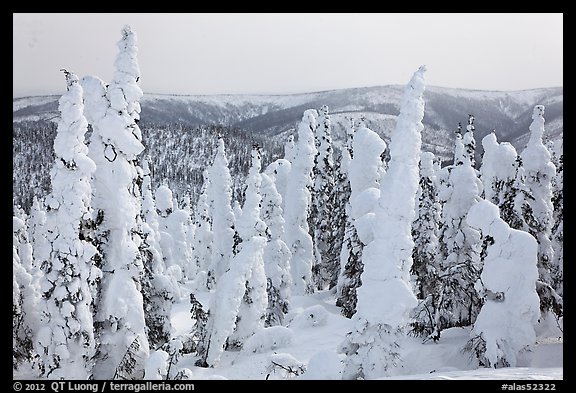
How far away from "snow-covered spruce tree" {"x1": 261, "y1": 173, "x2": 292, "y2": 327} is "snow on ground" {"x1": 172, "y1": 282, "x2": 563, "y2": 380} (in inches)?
61.8

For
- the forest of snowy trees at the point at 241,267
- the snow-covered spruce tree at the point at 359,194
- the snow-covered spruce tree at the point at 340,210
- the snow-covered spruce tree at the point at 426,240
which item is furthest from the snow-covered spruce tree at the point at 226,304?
the snow-covered spruce tree at the point at 340,210

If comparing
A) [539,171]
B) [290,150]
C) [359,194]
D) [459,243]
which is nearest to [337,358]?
[459,243]

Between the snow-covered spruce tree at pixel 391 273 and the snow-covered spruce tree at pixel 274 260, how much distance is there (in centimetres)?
1312

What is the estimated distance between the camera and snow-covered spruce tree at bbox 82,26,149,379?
13.7 m

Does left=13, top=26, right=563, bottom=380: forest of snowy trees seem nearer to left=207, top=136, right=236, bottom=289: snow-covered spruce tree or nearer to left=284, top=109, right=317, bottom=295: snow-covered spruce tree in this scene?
left=284, top=109, right=317, bottom=295: snow-covered spruce tree

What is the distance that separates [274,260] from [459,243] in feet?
37.6

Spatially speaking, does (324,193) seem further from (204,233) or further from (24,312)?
(204,233)

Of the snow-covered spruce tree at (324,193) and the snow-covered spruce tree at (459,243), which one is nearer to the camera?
the snow-covered spruce tree at (459,243)

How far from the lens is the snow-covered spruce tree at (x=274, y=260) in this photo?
2494 centimetres

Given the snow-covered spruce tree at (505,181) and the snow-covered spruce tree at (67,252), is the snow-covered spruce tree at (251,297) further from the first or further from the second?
the snow-covered spruce tree at (505,181)

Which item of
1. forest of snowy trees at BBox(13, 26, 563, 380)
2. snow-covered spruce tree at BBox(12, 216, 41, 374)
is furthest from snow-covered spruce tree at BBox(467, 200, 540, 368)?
snow-covered spruce tree at BBox(12, 216, 41, 374)

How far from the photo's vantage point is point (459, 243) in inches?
716

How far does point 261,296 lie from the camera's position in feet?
68.9
